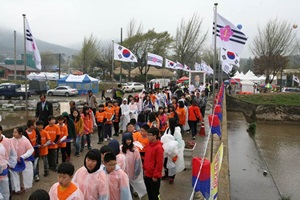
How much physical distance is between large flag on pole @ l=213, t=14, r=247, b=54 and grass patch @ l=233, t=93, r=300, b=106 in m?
22.0

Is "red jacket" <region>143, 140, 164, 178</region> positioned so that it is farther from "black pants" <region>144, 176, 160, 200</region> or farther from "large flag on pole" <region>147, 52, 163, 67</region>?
"large flag on pole" <region>147, 52, 163, 67</region>

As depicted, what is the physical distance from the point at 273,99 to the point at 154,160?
26.5m

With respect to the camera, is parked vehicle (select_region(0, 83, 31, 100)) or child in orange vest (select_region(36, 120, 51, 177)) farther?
parked vehicle (select_region(0, 83, 31, 100))

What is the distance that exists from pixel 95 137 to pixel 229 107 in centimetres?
2106

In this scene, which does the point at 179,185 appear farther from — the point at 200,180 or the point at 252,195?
the point at 252,195

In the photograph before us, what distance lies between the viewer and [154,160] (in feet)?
16.6

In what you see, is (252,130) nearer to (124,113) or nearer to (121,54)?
(121,54)

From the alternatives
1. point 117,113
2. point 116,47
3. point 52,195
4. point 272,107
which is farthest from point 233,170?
point 272,107

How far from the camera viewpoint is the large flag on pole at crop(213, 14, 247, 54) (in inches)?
294

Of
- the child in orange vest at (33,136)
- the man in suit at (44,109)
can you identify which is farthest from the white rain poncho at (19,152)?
the man in suit at (44,109)

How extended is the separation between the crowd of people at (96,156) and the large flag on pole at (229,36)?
2.47m

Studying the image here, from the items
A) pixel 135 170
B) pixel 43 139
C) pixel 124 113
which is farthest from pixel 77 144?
pixel 135 170

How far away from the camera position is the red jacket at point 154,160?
5004 mm

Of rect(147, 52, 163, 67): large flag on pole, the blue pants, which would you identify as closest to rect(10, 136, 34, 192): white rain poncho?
the blue pants
